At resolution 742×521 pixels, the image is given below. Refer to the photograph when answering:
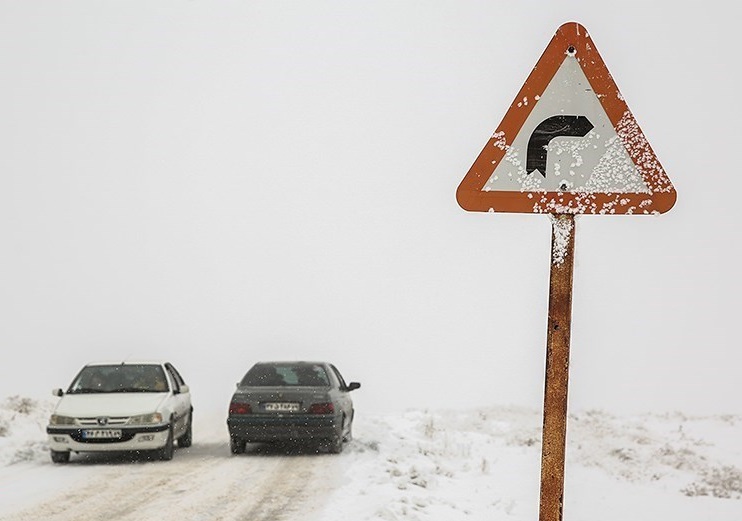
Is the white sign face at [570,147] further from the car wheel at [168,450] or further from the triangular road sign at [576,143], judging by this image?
the car wheel at [168,450]

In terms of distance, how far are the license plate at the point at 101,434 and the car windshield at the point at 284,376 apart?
2.65 metres

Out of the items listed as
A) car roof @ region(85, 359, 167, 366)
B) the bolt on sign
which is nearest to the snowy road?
car roof @ region(85, 359, 167, 366)

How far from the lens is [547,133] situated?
132 inches

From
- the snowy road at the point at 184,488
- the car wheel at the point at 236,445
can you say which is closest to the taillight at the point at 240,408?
the car wheel at the point at 236,445

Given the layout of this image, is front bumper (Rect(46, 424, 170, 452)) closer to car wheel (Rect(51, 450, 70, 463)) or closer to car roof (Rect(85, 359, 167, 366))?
car wheel (Rect(51, 450, 70, 463))

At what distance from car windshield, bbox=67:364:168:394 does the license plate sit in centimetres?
128

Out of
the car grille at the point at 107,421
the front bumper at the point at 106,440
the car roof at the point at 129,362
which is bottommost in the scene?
the front bumper at the point at 106,440

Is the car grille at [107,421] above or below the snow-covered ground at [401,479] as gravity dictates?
above

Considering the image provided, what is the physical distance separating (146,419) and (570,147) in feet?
36.7

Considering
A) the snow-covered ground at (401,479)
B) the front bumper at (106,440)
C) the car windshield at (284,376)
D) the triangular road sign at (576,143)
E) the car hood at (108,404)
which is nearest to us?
the triangular road sign at (576,143)

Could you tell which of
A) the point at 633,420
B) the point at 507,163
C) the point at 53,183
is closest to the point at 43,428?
the point at 633,420

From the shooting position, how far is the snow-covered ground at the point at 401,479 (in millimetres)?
9117

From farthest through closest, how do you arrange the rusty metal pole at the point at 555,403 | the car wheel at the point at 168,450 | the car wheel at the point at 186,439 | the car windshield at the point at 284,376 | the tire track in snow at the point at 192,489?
the car wheel at the point at 186,439 → the car windshield at the point at 284,376 → the car wheel at the point at 168,450 → the tire track in snow at the point at 192,489 → the rusty metal pole at the point at 555,403

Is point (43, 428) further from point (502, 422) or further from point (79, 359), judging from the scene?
point (79, 359)
